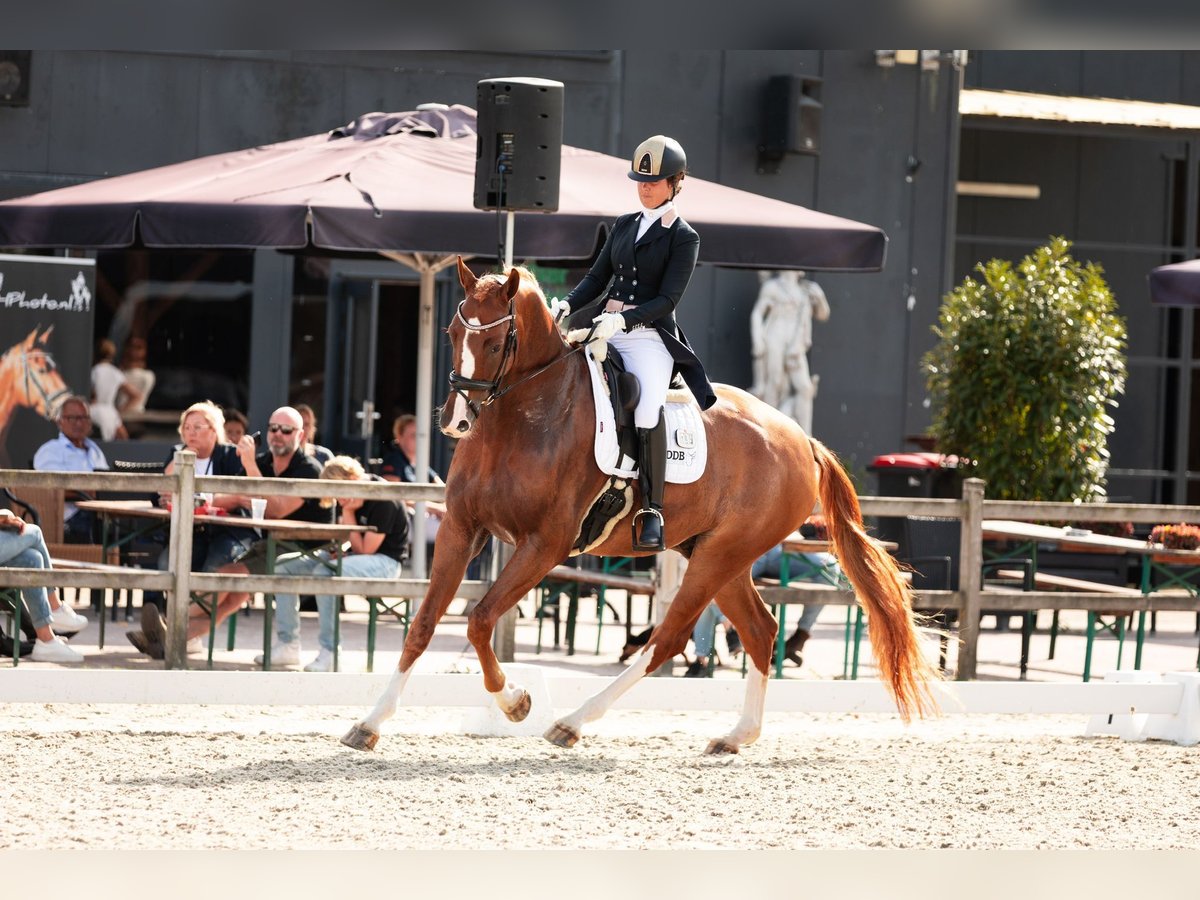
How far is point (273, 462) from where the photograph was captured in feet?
32.5

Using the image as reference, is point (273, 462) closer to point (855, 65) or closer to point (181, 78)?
point (181, 78)

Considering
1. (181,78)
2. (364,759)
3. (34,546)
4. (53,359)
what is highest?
(181,78)

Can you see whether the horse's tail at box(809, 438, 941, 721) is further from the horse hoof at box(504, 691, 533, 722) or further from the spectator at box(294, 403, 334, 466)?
the spectator at box(294, 403, 334, 466)

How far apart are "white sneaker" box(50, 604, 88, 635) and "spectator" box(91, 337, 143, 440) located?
6.77 meters

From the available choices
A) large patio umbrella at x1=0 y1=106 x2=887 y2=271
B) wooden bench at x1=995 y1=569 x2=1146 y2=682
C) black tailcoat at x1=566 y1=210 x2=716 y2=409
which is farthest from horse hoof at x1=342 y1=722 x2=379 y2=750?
wooden bench at x1=995 y1=569 x2=1146 y2=682

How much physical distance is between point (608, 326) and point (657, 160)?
69cm

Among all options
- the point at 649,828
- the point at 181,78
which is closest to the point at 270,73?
the point at 181,78

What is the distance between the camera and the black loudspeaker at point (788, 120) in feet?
58.3

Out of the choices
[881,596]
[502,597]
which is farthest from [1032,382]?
[502,597]

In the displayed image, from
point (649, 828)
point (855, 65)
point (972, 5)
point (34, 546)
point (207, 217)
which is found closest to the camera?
point (972, 5)

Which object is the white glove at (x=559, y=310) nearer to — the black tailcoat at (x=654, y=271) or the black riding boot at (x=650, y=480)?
the black tailcoat at (x=654, y=271)

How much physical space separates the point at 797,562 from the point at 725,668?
1491mm

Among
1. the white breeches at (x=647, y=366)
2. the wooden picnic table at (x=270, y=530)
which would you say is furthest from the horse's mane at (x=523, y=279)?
the wooden picnic table at (x=270, y=530)

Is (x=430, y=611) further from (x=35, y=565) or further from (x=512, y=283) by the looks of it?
(x=35, y=565)
